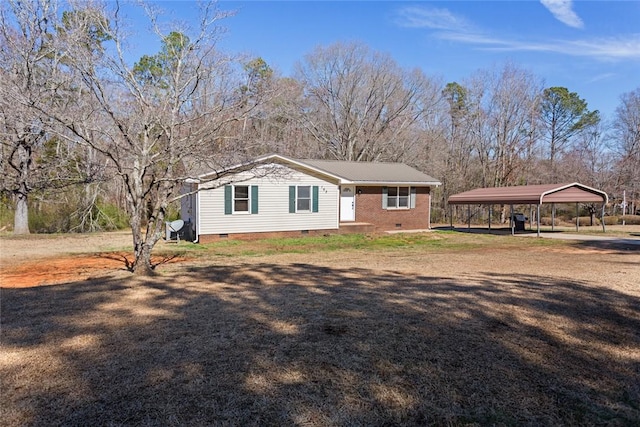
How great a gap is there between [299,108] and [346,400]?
28.8 meters

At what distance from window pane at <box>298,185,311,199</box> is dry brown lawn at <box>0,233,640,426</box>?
10006mm

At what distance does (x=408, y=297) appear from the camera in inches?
230

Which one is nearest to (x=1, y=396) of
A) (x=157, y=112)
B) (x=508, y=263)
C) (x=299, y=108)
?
(x=157, y=112)

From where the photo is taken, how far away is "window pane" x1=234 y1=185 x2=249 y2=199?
1594cm

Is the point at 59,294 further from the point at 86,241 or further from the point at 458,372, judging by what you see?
the point at 86,241

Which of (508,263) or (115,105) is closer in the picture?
(115,105)

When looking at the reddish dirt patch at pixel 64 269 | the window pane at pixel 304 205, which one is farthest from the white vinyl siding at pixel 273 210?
the reddish dirt patch at pixel 64 269

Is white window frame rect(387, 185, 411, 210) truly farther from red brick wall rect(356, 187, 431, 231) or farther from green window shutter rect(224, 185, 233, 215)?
green window shutter rect(224, 185, 233, 215)

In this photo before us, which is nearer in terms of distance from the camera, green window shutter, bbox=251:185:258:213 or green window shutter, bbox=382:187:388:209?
green window shutter, bbox=251:185:258:213

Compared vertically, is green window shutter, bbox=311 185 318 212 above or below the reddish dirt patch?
above

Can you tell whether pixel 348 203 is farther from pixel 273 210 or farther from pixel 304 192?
pixel 273 210

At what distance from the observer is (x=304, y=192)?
1744 centimetres

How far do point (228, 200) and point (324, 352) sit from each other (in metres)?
12.5

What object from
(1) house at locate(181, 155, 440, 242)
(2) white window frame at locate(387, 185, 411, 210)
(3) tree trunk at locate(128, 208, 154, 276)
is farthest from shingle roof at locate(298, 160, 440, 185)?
(3) tree trunk at locate(128, 208, 154, 276)
